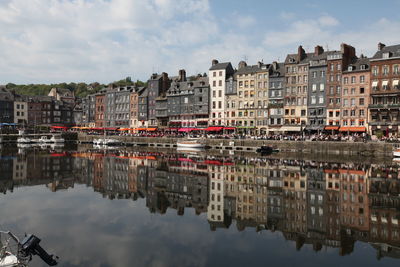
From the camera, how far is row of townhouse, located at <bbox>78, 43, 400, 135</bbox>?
2697 inches

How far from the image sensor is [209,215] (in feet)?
75.9

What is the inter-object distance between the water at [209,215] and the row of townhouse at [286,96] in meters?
32.1

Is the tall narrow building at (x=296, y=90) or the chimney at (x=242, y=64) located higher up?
the chimney at (x=242, y=64)

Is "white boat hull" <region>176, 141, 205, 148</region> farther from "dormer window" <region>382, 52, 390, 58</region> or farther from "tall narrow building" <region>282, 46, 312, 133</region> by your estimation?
"dormer window" <region>382, 52, 390, 58</region>

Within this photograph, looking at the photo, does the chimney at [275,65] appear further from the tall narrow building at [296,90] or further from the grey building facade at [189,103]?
the grey building facade at [189,103]

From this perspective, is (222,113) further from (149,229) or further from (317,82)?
(149,229)

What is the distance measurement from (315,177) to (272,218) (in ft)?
52.8

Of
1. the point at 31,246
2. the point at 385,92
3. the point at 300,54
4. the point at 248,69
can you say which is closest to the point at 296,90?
the point at 300,54

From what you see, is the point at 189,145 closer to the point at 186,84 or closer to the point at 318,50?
the point at 186,84

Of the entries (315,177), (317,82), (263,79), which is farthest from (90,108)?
(315,177)

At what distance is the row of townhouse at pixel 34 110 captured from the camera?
396ft

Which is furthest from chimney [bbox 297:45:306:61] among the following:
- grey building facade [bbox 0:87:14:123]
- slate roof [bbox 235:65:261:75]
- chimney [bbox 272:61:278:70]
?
grey building facade [bbox 0:87:14:123]

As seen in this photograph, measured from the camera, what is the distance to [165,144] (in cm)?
8338

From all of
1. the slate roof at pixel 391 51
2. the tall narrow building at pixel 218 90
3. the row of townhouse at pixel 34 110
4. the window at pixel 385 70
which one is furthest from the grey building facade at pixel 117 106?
the window at pixel 385 70
